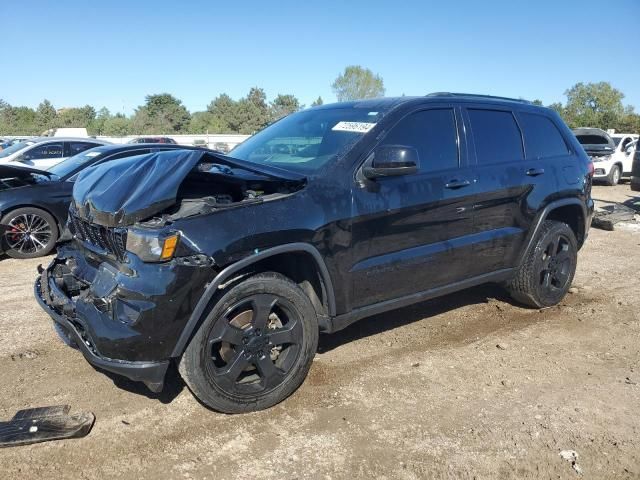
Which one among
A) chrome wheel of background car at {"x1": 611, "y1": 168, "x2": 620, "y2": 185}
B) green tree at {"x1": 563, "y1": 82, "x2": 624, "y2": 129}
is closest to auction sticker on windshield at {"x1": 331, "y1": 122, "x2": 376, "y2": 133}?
chrome wheel of background car at {"x1": 611, "y1": 168, "x2": 620, "y2": 185}


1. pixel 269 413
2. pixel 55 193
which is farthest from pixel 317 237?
pixel 55 193

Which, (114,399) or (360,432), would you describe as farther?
(114,399)

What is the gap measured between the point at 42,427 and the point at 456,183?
10.1 ft

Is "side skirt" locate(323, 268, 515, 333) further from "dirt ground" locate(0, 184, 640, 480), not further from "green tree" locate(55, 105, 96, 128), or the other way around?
"green tree" locate(55, 105, 96, 128)

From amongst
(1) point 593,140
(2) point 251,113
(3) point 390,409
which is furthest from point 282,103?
(3) point 390,409

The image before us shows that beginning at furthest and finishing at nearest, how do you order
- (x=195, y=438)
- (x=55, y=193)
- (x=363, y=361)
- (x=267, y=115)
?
(x=267, y=115) < (x=55, y=193) < (x=363, y=361) < (x=195, y=438)

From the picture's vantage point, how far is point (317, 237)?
315cm

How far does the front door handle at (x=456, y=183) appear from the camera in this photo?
382cm

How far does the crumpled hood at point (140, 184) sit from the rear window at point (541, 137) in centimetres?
245

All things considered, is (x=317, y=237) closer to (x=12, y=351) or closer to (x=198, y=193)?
(x=198, y=193)

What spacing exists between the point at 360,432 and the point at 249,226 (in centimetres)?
132

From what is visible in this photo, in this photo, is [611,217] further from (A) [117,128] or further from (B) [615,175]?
(A) [117,128]

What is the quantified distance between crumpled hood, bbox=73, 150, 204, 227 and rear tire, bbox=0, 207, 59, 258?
424 centimetres

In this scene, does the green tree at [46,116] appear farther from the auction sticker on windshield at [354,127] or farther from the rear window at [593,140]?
the auction sticker on windshield at [354,127]
